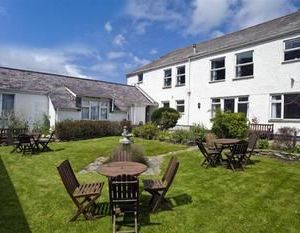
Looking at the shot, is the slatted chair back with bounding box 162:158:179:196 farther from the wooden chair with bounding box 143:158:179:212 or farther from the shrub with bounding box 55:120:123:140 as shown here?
the shrub with bounding box 55:120:123:140

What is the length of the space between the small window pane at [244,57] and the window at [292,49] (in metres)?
2.70

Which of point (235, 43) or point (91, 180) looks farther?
point (235, 43)

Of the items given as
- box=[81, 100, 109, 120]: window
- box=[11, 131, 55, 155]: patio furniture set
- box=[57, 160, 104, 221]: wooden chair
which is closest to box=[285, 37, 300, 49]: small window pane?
box=[81, 100, 109, 120]: window

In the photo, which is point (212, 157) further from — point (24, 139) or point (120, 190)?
point (24, 139)

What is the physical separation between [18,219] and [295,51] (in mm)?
17695

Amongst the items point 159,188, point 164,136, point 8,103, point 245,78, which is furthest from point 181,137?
point 8,103

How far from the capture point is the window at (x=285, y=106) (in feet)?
57.6

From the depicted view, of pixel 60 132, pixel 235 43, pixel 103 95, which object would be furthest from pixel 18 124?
pixel 235 43

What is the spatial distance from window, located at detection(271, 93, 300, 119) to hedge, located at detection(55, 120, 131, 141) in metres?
11.4

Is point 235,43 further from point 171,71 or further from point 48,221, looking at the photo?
point 48,221

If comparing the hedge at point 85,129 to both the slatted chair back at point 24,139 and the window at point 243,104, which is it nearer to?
the slatted chair back at point 24,139

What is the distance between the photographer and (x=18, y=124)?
20.8 m

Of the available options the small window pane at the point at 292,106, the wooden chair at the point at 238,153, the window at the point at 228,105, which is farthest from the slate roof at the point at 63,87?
the wooden chair at the point at 238,153

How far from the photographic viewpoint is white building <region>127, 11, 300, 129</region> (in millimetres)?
18047
